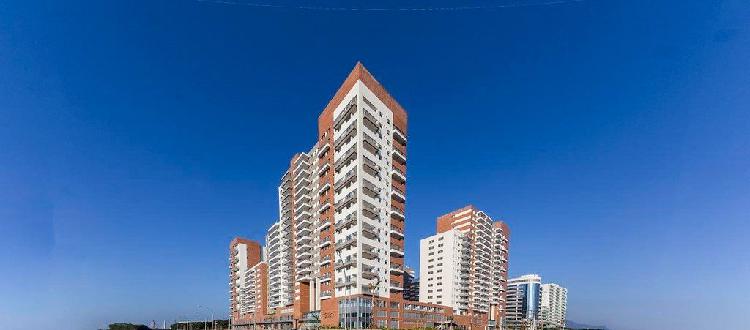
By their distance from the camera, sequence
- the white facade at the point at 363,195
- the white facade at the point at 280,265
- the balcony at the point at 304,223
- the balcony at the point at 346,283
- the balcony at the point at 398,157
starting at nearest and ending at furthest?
1. the balcony at the point at 346,283
2. the white facade at the point at 363,195
3. the balcony at the point at 398,157
4. the balcony at the point at 304,223
5. the white facade at the point at 280,265

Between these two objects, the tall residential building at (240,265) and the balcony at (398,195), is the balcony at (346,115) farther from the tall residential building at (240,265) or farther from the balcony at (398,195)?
the tall residential building at (240,265)

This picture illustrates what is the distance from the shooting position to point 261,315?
114688 mm

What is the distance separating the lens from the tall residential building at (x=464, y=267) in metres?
113

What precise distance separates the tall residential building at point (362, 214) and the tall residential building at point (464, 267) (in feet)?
91.3

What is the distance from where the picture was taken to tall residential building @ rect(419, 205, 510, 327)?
113 meters

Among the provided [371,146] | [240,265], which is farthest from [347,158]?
[240,265]

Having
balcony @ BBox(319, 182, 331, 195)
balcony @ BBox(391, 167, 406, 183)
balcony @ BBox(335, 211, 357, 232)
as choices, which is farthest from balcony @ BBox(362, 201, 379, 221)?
balcony @ BBox(319, 182, 331, 195)

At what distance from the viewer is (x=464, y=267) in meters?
115

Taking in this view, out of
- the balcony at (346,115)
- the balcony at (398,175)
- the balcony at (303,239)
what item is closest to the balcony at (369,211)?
Result: the balcony at (398,175)

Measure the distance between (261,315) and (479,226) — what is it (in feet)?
242

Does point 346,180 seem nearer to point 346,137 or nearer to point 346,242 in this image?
point 346,137

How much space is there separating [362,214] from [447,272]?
194 ft

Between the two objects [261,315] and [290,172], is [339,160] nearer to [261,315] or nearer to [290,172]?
[290,172]

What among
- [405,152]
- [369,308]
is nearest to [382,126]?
[405,152]
